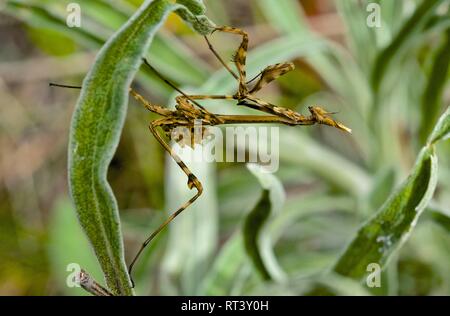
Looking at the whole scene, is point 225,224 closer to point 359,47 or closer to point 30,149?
point 359,47

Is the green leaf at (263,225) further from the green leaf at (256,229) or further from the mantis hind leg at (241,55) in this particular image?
the mantis hind leg at (241,55)

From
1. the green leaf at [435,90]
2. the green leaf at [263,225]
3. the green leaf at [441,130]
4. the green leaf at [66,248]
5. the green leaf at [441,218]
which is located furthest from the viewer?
the green leaf at [66,248]

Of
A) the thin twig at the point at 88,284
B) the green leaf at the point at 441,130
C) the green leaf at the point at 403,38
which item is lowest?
the thin twig at the point at 88,284

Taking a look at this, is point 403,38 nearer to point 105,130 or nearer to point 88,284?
point 105,130

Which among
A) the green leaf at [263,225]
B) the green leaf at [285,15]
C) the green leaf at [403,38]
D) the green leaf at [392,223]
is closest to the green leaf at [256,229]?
the green leaf at [263,225]

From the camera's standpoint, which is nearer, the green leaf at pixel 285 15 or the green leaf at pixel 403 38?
the green leaf at pixel 403 38

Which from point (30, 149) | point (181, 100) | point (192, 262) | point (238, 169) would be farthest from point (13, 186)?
point (181, 100)

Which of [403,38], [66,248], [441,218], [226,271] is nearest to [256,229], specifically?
[226,271]

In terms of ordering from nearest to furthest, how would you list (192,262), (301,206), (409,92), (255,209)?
1. (255,209)
2. (192,262)
3. (301,206)
4. (409,92)
